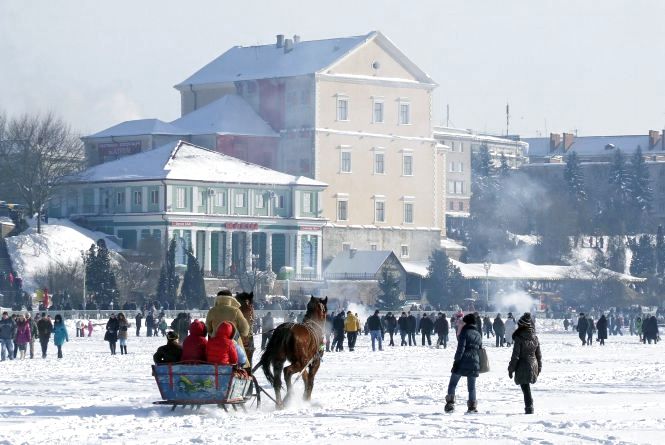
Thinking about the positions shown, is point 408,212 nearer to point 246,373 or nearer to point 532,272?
point 532,272

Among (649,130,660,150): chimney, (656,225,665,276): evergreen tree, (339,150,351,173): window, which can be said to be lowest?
(656,225,665,276): evergreen tree

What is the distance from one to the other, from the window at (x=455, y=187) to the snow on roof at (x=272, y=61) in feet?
157

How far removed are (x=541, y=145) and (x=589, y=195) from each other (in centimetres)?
2894

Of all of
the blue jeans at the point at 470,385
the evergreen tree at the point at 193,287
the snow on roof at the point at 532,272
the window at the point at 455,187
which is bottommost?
the blue jeans at the point at 470,385

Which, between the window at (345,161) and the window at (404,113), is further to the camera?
the window at (404,113)

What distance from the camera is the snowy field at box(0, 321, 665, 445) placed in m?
19.7

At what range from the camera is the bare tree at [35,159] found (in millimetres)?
95438

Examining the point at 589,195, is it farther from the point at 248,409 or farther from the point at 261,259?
the point at 248,409

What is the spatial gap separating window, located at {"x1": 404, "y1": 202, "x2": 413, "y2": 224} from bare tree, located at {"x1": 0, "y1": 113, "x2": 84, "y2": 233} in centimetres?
1934

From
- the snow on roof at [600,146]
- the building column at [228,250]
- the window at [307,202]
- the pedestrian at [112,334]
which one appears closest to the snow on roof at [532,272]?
the window at [307,202]

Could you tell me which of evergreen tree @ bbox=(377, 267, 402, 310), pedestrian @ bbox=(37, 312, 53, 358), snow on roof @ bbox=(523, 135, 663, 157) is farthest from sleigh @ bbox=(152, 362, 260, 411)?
snow on roof @ bbox=(523, 135, 663, 157)

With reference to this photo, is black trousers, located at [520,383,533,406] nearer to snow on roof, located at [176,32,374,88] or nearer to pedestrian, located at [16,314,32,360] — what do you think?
pedestrian, located at [16,314,32,360]

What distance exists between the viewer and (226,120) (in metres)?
109

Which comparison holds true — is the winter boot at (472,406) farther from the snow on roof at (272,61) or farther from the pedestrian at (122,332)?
the snow on roof at (272,61)
